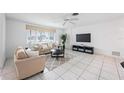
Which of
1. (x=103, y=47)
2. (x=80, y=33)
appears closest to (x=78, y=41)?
(x=80, y=33)

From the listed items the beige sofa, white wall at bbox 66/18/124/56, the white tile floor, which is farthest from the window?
the beige sofa

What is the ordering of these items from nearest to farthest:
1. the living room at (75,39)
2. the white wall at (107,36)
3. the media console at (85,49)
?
1. the living room at (75,39)
2. the white wall at (107,36)
3. the media console at (85,49)

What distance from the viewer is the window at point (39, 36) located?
5.73m

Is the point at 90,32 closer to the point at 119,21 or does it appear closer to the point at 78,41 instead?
the point at 78,41

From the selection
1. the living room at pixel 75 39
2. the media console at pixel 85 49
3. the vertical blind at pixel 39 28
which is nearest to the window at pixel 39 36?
the living room at pixel 75 39

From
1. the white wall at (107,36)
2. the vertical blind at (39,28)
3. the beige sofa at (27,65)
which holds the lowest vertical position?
the beige sofa at (27,65)

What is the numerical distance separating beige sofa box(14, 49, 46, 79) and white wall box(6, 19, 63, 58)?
283cm

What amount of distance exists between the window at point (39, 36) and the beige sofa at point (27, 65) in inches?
145

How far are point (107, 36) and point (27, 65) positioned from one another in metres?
4.96

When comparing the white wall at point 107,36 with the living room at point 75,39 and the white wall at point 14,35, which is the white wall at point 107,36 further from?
the white wall at point 14,35

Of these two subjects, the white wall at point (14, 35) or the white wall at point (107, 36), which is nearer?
the white wall at point (107, 36)

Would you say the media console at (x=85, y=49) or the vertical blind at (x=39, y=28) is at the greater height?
the vertical blind at (x=39, y=28)

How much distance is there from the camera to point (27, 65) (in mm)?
2131
